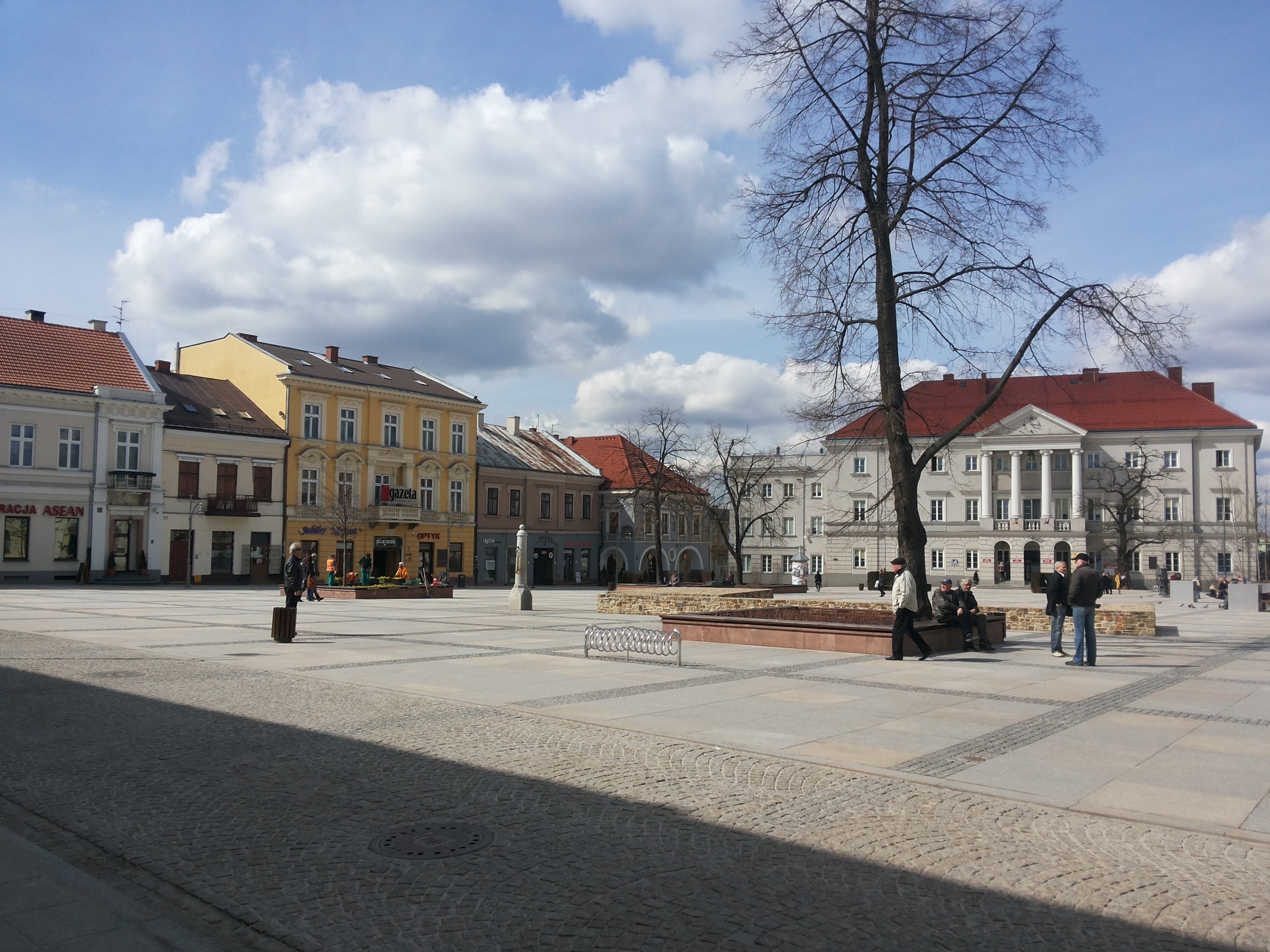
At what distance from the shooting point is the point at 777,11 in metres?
18.8

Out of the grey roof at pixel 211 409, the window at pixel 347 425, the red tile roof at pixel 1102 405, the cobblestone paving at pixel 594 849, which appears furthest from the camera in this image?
the red tile roof at pixel 1102 405

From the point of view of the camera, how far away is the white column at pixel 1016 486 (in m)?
77.7

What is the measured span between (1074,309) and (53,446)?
144 ft

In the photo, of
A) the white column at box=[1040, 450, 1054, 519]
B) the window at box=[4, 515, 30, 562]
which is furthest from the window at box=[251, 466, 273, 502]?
the white column at box=[1040, 450, 1054, 519]

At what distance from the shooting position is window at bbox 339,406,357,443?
2216 inches

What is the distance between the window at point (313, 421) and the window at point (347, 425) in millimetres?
1341

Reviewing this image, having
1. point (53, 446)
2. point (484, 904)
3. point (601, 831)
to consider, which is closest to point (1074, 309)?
point (601, 831)

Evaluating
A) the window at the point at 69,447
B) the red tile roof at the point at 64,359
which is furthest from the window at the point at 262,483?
the window at the point at 69,447

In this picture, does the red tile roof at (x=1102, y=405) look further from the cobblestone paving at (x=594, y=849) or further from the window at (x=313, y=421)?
the cobblestone paving at (x=594, y=849)

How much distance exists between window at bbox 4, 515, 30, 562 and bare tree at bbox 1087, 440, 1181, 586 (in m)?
66.0

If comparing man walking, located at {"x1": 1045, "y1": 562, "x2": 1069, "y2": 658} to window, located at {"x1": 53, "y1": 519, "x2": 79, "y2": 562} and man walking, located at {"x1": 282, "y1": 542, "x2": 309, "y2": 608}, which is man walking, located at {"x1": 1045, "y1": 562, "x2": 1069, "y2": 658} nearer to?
man walking, located at {"x1": 282, "y1": 542, "x2": 309, "y2": 608}

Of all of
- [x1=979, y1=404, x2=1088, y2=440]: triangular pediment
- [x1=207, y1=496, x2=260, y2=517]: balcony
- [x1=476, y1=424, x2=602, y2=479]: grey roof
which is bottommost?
[x1=207, y1=496, x2=260, y2=517]: balcony

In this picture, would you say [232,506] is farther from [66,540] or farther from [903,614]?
[903,614]

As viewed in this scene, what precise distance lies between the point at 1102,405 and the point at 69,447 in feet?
238
